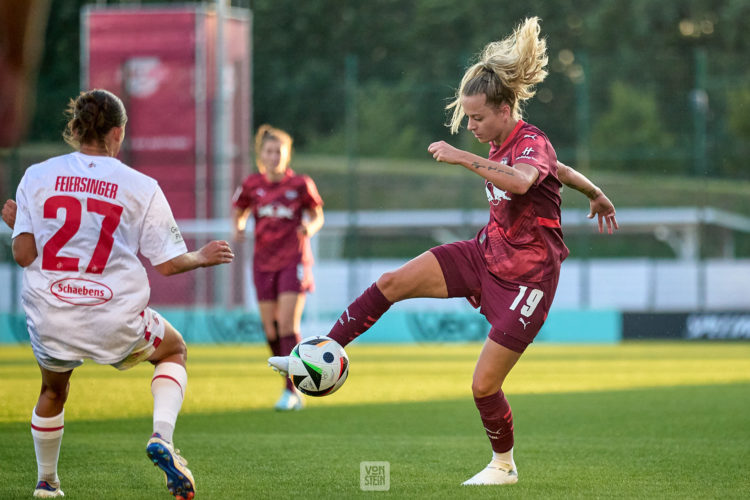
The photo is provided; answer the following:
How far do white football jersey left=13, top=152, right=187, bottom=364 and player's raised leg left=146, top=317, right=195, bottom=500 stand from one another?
252mm

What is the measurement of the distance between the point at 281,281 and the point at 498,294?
420 centimetres

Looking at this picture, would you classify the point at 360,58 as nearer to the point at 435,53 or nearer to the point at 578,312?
the point at 435,53

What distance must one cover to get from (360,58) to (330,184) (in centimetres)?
633

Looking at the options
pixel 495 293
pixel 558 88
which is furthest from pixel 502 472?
pixel 558 88

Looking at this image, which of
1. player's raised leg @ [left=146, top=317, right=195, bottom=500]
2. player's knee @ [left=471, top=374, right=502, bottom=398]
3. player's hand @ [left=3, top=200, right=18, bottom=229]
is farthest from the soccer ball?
player's hand @ [left=3, top=200, right=18, bottom=229]

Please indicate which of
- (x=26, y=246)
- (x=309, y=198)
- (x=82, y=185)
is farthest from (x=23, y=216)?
(x=309, y=198)

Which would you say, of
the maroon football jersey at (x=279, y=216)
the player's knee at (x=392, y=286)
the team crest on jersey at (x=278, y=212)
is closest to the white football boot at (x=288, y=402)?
the maroon football jersey at (x=279, y=216)

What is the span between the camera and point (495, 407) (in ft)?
17.0

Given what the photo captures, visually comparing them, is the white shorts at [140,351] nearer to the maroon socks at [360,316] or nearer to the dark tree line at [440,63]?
the maroon socks at [360,316]

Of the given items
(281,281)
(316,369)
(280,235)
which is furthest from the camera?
(280,235)

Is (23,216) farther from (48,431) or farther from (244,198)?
(244,198)

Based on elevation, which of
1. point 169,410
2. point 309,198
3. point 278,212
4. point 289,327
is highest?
point 309,198

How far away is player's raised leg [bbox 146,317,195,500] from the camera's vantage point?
13.9 ft

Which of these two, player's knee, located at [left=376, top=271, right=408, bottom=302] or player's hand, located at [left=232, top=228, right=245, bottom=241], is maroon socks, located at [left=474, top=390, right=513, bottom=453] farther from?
player's hand, located at [left=232, top=228, right=245, bottom=241]
